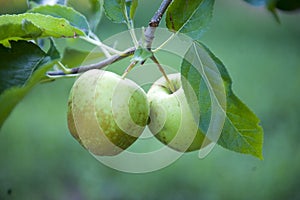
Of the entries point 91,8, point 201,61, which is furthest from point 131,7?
point 91,8

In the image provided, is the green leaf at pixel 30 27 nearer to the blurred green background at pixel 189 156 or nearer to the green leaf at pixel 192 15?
the green leaf at pixel 192 15

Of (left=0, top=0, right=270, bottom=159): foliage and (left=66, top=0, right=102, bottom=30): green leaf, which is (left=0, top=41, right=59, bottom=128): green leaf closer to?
(left=0, top=0, right=270, bottom=159): foliage

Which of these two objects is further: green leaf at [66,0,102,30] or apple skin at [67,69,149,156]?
green leaf at [66,0,102,30]

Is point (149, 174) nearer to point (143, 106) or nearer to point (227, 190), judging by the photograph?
point (227, 190)

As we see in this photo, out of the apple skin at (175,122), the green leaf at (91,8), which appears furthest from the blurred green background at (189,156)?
the apple skin at (175,122)

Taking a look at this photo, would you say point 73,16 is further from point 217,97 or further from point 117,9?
point 217,97

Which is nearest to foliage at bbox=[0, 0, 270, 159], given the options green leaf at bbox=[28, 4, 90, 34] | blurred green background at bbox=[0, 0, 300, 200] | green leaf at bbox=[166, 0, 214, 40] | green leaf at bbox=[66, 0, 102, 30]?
green leaf at bbox=[166, 0, 214, 40]
